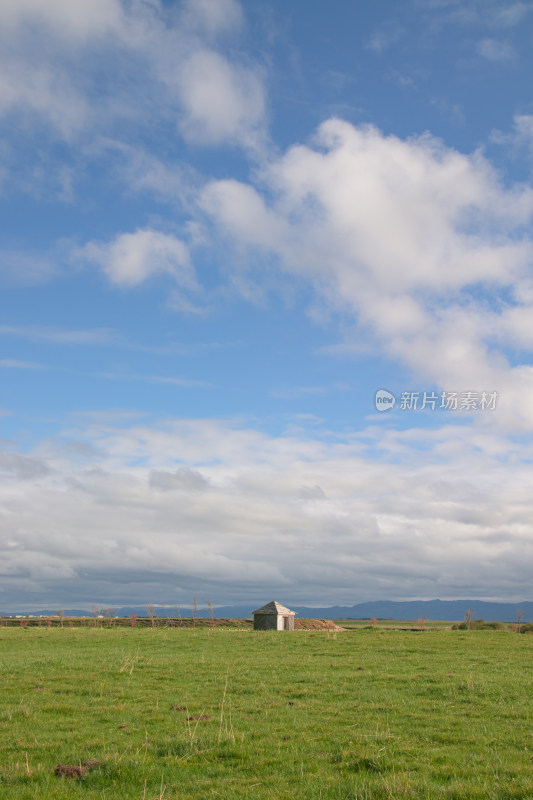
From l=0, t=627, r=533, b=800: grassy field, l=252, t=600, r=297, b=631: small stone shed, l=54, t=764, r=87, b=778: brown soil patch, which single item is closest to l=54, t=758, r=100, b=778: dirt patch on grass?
l=54, t=764, r=87, b=778: brown soil patch

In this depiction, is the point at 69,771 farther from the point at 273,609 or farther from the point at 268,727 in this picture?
the point at 273,609

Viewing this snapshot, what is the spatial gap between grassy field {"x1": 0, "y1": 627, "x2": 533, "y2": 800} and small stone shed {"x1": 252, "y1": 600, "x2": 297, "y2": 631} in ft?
137

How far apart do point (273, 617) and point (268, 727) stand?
60.8 meters

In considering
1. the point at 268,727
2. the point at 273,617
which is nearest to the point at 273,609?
the point at 273,617

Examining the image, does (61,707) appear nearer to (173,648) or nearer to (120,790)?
(120,790)

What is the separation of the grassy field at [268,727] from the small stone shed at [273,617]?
41.9m

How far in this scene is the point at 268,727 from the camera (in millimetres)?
16109

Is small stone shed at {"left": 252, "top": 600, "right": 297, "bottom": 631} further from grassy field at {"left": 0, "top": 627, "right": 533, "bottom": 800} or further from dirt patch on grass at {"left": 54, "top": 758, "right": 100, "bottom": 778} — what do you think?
dirt patch on grass at {"left": 54, "top": 758, "right": 100, "bottom": 778}

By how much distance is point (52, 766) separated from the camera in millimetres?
12844

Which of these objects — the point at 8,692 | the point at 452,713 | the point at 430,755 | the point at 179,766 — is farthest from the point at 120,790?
the point at 8,692

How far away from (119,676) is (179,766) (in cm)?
1496

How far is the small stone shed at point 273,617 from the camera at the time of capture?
242 ft

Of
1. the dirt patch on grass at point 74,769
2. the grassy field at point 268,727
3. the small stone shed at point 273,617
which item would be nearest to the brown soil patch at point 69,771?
the dirt patch on grass at point 74,769

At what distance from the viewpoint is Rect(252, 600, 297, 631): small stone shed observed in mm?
73812
